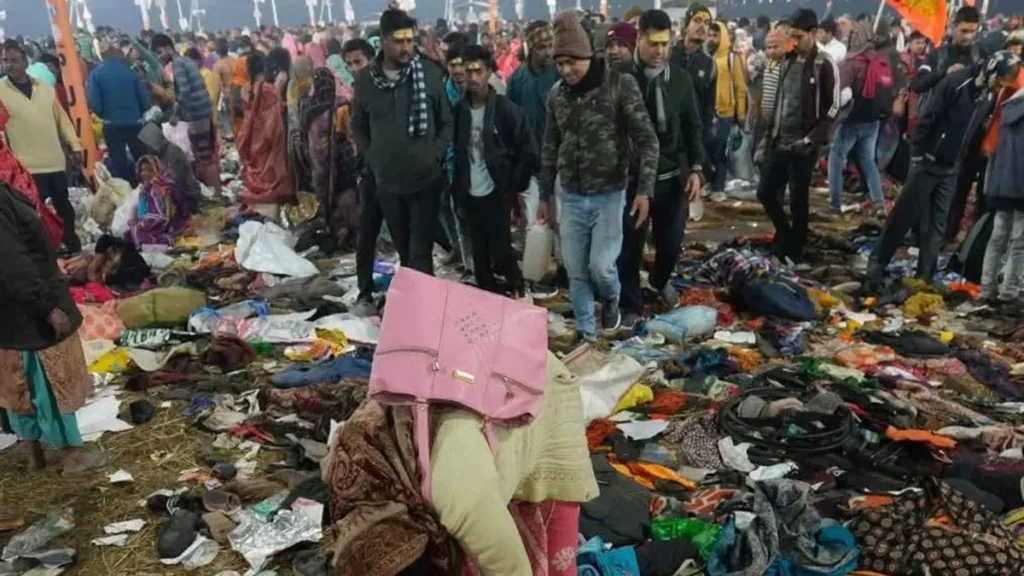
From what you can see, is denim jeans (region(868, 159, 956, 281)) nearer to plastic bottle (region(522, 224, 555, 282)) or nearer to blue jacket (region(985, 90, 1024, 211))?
blue jacket (region(985, 90, 1024, 211))

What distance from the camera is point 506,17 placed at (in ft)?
136

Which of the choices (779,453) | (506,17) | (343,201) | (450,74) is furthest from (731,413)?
(506,17)

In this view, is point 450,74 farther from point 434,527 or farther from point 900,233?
point 434,527

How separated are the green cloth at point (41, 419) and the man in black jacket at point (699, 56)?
5798mm

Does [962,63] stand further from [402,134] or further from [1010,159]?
[402,134]

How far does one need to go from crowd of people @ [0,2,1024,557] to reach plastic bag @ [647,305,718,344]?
0.29m

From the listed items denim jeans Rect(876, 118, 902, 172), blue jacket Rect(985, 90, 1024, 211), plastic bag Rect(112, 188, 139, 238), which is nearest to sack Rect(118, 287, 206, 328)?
plastic bag Rect(112, 188, 139, 238)

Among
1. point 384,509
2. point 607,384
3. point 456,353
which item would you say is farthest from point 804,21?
point 384,509

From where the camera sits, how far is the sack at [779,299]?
5891 millimetres

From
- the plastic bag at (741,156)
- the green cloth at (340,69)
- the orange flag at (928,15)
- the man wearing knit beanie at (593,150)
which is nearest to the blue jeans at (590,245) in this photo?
the man wearing knit beanie at (593,150)

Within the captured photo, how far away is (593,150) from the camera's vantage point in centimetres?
497

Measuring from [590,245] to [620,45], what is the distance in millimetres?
1796

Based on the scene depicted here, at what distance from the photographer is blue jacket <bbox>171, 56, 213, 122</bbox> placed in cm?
1026

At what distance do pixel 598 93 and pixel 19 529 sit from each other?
3.81 m
